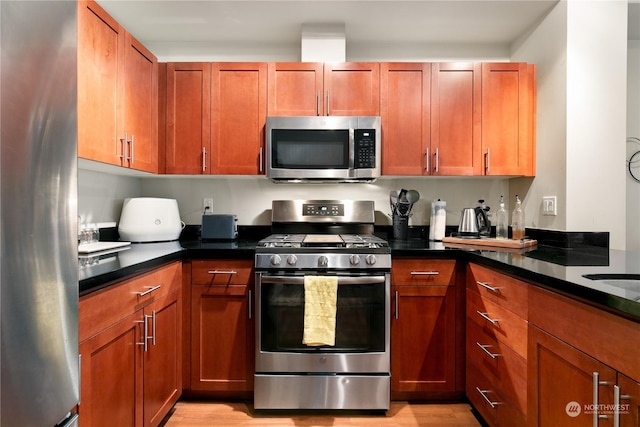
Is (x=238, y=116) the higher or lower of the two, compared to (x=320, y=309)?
higher

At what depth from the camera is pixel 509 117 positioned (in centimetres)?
231

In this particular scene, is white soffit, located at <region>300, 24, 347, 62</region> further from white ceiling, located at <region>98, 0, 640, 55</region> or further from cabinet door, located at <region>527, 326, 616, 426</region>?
cabinet door, located at <region>527, 326, 616, 426</region>

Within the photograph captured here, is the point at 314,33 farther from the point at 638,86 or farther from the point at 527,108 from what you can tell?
the point at 638,86

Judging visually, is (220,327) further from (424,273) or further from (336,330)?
(424,273)

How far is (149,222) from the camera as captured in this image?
88.5 inches

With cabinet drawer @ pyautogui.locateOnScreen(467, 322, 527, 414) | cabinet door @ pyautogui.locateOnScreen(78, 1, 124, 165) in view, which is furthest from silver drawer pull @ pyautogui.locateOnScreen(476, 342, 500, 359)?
cabinet door @ pyautogui.locateOnScreen(78, 1, 124, 165)

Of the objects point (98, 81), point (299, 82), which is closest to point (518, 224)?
point (299, 82)

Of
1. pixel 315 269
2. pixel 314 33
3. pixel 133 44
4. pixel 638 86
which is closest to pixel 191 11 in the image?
pixel 133 44

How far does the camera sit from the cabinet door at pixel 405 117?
90.7 inches

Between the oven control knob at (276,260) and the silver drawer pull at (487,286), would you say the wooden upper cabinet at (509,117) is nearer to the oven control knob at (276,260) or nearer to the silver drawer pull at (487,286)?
the silver drawer pull at (487,286)

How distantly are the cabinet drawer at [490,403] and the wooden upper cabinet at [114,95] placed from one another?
2159 millimetres

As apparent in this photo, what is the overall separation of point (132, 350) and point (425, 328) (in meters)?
1.51

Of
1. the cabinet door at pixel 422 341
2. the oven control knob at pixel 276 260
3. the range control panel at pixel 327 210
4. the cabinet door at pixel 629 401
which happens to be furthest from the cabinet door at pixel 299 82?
the cabinet door at pixel 629 401

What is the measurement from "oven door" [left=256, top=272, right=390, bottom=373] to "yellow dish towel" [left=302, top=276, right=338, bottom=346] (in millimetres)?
63
